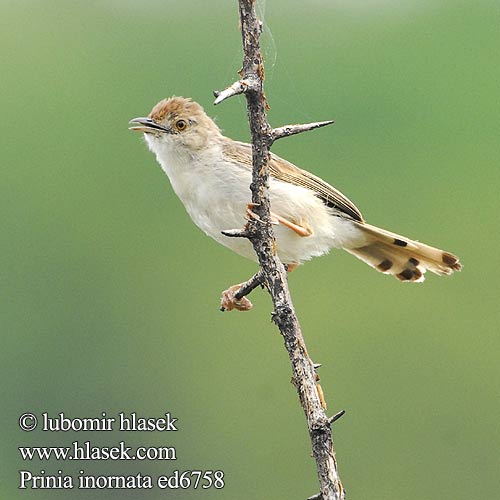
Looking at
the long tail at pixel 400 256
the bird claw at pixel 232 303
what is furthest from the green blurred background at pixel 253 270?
the bird claw at pixel 232 303

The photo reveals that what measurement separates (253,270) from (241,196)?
8578 millimetres

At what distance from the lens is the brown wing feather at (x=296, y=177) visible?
6.61 meters

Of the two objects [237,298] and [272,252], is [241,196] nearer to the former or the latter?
[237,298]

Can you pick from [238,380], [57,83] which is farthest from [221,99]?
[57,83]

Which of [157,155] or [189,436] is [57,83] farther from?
[157,155]

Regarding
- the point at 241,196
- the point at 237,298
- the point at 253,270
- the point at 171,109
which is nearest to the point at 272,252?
the point at 237,298

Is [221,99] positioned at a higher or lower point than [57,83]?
lower

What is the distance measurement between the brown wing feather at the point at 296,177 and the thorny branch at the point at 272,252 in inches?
89.1

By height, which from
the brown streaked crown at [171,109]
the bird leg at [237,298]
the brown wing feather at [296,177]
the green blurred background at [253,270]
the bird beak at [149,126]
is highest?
the green blurred background at [253,270]

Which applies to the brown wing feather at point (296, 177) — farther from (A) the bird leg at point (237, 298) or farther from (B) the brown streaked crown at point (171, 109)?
(A) the bird leg at point (237, 298)

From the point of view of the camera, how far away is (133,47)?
19.8 m

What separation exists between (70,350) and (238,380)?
2535 millimetres

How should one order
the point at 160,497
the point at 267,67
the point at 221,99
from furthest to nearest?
the point at 160,497 → the point at 267,67 → the point at 221,99

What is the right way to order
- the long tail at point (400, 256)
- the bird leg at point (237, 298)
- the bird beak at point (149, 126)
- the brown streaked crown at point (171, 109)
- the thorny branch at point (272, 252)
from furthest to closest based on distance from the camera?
the long tail at point (400, 256)
the brown streaked crown at point (171, 109)
the bird beak at point (149, 126)
the bird leg at point (237, 298)
the thorny branch at point (272, 252)
